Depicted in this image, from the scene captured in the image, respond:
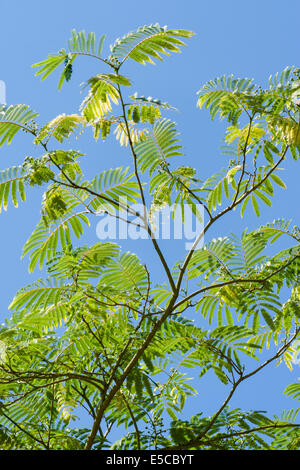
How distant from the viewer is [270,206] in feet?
13.0

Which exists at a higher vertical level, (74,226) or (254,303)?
(74,226)

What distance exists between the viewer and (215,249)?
383 cm

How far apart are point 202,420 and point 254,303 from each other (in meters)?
0.87

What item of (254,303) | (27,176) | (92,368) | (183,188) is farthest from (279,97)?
(92,368)

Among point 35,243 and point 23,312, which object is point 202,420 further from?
point 35,243

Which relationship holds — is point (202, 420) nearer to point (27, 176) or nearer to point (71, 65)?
point (27, 176)

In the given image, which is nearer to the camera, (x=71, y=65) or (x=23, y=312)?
(x=71, y=65)

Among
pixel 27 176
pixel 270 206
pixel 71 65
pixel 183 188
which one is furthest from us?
pixel 270 206

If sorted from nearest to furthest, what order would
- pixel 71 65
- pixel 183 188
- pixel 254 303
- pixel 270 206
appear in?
pixel 71 65
pixel 183 188
pixel 254 303
pixel 270 206

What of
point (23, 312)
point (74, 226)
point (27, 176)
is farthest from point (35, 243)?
point (27, 176)

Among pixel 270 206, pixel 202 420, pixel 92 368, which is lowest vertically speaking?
pixel 202 420

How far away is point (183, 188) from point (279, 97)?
2.66 ft

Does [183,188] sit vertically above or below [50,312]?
above
